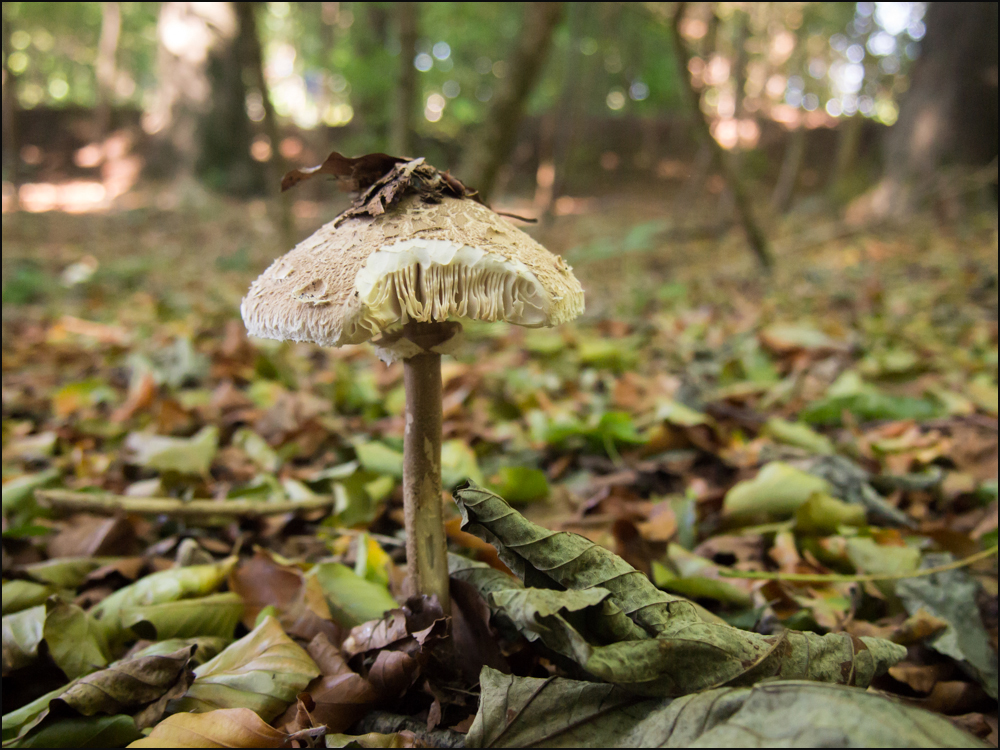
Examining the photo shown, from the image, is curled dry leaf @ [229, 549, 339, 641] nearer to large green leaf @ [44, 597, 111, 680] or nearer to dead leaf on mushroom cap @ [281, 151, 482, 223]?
large green leaf @ [44, 597, 111, 680]

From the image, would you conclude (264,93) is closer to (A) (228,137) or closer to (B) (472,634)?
(B) (472,634)

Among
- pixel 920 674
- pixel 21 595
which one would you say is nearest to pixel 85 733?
pixel 21 595

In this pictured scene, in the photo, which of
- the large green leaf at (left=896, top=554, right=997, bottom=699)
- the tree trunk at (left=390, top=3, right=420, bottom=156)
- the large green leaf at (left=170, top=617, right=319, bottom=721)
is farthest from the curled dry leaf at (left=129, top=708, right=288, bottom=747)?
the tree trunk at (left=390, top=3, right=420, bottom=156)

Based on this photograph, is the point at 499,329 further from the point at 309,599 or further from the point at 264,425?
the point at 309,599

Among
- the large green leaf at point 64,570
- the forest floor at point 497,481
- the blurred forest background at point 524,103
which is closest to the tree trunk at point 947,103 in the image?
the blurred forest background at point 524,103

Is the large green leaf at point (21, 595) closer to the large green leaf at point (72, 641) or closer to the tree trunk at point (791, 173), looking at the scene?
the large green leaf at point (72, 641)

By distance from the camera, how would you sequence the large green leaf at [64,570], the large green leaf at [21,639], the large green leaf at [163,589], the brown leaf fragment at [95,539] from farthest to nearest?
the brown leaf fragment at [95,539]
the large green leaf at [64,570]
the large green leaf at [163,589]
the large green leaf at [21,639]
